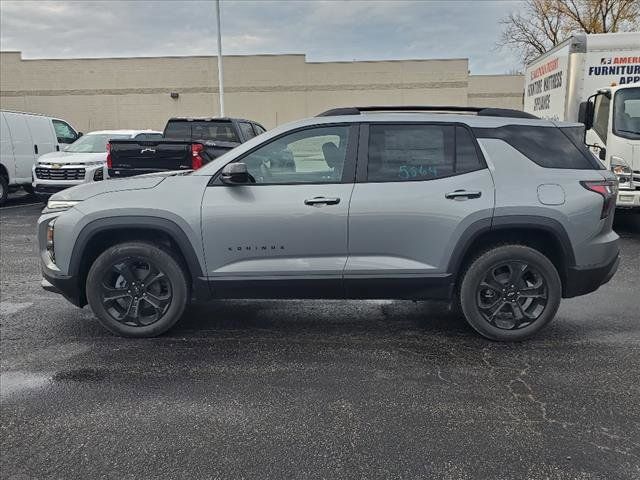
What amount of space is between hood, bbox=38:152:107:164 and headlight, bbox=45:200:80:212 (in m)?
8.02

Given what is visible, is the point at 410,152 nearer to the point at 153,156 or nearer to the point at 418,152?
the point at 418,152

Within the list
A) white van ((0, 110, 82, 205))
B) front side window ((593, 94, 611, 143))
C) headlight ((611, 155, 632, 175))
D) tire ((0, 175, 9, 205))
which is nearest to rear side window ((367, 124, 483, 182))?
headlight ((611, 155, 632, 175))

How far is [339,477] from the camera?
2521 millimetres

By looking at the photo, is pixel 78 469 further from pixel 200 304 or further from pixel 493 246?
pixel 493 246

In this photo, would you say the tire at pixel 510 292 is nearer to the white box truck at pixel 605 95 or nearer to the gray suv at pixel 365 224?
the gray suv at pixel 365 224

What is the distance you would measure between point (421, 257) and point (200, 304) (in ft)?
7.99

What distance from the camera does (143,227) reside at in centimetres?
408

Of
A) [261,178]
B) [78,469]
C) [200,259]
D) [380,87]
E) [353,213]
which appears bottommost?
[78,469]

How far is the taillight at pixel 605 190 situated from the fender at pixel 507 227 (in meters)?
0.37

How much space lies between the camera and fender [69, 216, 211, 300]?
4.05 meters

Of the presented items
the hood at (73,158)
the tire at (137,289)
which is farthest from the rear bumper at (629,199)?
the hood at (73,158)

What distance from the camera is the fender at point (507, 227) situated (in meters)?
3.97

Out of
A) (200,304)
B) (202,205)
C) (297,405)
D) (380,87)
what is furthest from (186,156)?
(380,87)

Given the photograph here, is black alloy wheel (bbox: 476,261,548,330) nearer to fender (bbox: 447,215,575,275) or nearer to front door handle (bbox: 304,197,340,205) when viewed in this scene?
fender (bbox: 447,215,575,275)
